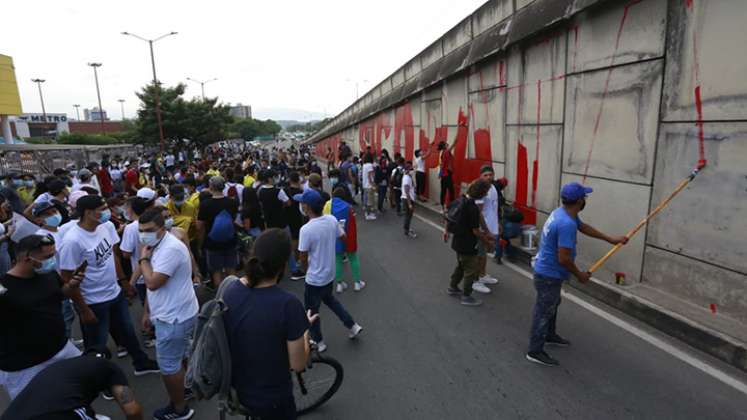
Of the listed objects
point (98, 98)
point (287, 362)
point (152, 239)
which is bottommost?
point (287, 362)

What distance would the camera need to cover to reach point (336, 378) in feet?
12.3

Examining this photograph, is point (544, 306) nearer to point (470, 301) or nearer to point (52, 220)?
point (470, 301)

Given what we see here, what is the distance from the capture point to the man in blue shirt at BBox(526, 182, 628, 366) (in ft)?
12.5

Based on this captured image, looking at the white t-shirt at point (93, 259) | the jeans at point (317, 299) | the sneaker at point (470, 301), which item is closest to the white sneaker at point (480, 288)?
the sneaker at point (470, 301)

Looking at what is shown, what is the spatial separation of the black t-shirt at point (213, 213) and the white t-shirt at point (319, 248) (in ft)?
5.65

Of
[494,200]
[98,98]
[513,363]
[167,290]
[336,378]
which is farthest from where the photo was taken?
[98,98]

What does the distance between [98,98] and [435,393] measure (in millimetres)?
67658

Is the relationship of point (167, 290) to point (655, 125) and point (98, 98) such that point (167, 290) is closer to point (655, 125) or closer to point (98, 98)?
point (655, 125)

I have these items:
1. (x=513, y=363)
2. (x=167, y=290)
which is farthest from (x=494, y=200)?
(x=167, y=290)

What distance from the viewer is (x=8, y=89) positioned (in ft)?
111

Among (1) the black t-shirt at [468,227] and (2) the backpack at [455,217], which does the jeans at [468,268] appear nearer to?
(1) the black t-shirt at [468,227]

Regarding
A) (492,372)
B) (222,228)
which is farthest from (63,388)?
(222,228)

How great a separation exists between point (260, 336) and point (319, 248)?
2.21 metres

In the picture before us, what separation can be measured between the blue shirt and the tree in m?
35.8
